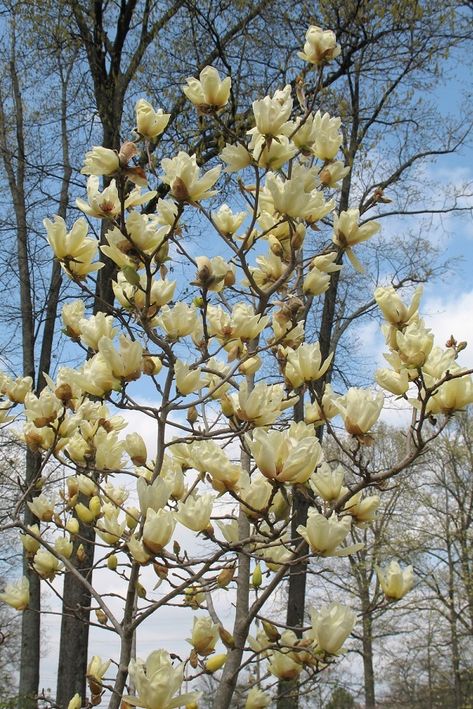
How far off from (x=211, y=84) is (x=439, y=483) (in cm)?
1310

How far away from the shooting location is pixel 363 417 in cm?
127

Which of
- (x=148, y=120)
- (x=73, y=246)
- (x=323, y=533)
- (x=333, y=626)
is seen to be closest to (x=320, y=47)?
(x=148, y=120)

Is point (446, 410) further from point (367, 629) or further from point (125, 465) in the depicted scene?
point (367, 629)

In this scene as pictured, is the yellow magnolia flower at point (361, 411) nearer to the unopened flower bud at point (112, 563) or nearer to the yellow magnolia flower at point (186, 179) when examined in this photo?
the yellow magnolia flower at point (186, 179)

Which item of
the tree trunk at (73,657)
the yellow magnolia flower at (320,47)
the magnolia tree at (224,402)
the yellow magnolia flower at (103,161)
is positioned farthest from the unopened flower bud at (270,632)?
the tree trunk at (73,657)

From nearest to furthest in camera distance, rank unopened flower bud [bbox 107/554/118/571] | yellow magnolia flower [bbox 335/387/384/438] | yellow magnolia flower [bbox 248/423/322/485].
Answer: yellow magnolia flower [bbox 248/423/322/485] < yellow magnolia flower [bbox 335/387/384/438] < unopened flower bud [bbox 107/554/118/571]

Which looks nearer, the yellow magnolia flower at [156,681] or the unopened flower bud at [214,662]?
the yellow magnolia flower at [156,681]

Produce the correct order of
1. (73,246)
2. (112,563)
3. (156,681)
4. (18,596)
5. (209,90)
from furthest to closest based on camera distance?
1. (112,563)
2. (18,596)
3. (209,90)
4. (73,246)
5. (156,681)

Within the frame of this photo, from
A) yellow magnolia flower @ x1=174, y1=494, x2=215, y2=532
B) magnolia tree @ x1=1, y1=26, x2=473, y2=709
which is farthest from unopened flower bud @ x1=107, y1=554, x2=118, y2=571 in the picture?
yellow magnolia flower @ x1=174, y1=494, x2=215, y2=532

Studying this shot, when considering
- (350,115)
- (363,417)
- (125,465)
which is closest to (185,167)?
(363,417)

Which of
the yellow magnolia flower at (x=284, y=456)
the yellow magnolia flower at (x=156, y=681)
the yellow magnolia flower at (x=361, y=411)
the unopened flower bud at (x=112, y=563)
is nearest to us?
the yellow magnolia flower at (x=156, y=681)

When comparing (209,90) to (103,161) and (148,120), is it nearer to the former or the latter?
(148,120)

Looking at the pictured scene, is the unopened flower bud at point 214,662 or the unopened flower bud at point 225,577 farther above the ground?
the unopened flower bud at point 225,577

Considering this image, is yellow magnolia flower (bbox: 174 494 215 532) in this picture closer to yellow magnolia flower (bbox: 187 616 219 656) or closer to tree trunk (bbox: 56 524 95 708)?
yellow magnolia flower (bbox: 187 616 219 656)
